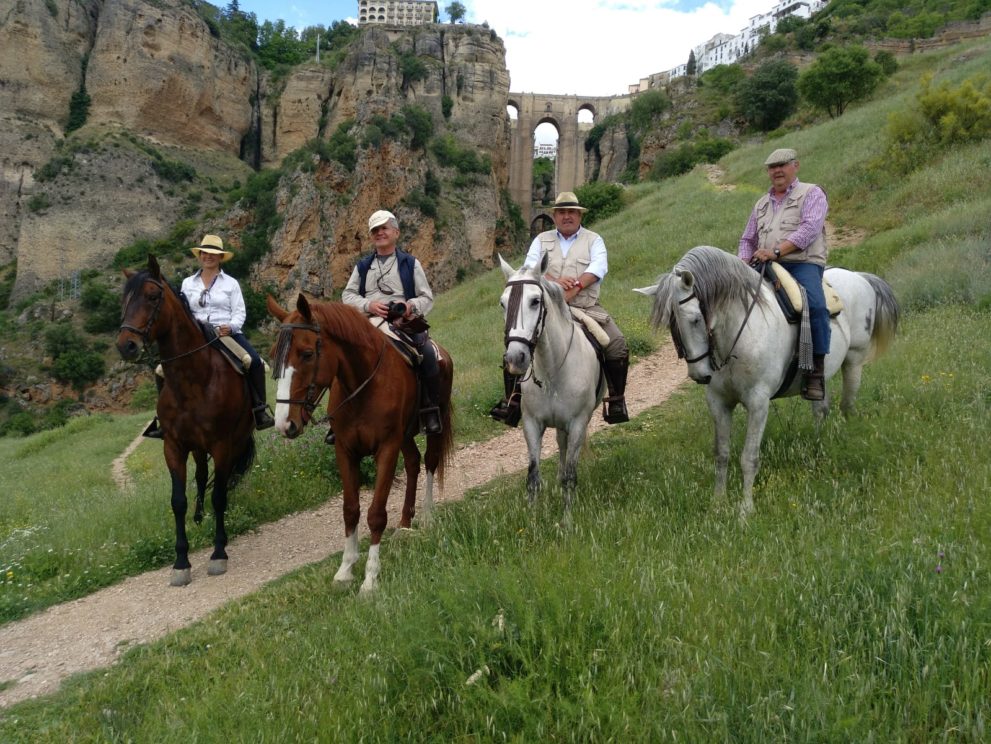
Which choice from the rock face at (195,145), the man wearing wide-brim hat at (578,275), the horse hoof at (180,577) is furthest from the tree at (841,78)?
the horse hoof at (180,577)

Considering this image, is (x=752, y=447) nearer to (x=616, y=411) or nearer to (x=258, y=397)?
(x=616, y=411)

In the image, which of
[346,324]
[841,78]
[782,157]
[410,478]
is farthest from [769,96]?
[346,324]

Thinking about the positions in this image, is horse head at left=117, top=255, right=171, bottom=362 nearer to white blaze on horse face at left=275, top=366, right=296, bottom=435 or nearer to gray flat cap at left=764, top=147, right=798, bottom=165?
white blaze on horse face at left=275, top=366, right=296, bottom=435

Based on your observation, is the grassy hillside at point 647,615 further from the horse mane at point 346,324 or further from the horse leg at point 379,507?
the horse mane at point 346,324

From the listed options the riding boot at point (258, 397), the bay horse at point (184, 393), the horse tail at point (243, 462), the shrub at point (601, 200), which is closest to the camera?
the bay horse at point (184, 393)

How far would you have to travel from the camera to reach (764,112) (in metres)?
51.1

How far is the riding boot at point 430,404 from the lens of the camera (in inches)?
253

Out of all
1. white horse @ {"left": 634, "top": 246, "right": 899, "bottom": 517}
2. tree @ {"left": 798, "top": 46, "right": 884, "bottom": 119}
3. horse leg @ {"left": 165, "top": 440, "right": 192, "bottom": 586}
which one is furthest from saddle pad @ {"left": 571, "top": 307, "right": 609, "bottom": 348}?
tree @ {"left": 798, "top": 46, "right": 884, "bottom": 119}

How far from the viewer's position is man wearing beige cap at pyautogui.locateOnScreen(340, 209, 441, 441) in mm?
6336

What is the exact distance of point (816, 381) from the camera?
580cm

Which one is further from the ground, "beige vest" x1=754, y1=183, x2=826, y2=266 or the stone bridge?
the stone bridge

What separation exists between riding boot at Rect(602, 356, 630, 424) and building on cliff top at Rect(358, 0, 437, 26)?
11109 cm

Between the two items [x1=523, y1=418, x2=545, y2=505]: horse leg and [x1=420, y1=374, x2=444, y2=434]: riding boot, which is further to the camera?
[x1=420, y1=374, x2=444, y2=434]: riding boot

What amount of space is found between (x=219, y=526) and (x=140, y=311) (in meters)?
2.46
